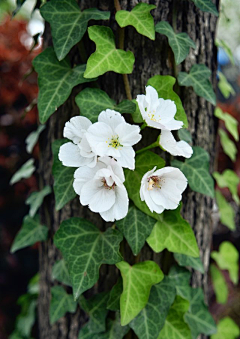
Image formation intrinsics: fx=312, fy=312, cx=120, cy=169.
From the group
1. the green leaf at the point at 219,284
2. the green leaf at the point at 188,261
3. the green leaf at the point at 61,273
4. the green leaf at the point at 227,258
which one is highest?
the green leaf at the point at 188,261

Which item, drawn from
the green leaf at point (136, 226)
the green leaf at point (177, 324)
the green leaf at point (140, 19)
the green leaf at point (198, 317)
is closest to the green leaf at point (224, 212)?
the green leaf at point (198, 317)

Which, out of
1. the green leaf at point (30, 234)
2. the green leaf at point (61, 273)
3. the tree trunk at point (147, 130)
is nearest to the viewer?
the tree trunk at point (147, 130)

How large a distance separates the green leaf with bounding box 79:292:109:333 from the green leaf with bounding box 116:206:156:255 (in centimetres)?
29

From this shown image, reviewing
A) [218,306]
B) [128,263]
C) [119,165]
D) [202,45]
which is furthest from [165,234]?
[218,306]

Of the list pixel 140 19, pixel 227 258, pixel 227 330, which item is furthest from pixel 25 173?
pixel 227 330

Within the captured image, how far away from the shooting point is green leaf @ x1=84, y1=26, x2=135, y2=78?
88 cm

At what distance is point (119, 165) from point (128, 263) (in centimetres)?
43

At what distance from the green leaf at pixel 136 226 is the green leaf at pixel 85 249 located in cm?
3

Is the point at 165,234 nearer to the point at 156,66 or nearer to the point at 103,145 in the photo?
the point at 103,145

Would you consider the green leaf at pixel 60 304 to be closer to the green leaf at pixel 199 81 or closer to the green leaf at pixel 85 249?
the green leaf at pixel 85 249

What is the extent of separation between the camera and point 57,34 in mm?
951

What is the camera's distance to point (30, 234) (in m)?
1.30

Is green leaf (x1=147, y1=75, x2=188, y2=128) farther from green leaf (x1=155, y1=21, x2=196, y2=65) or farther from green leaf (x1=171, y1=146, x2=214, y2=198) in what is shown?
green leaf (x1=171, y1=146, x2=214, y2=198)

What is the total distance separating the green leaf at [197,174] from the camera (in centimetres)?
107
